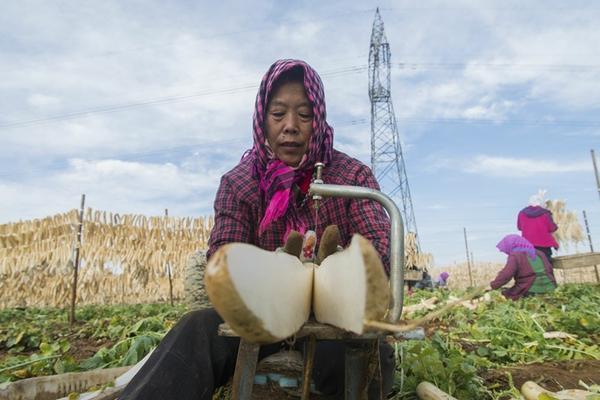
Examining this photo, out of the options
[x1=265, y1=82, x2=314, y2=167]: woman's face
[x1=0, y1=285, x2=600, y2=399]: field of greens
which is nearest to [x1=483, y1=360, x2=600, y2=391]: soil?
[x1=0, y1=285, x2=600, y2=399]: field of greens

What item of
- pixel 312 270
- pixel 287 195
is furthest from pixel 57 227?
pixel 312 270

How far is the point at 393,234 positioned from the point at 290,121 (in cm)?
102

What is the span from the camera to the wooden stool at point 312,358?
110 centimetres

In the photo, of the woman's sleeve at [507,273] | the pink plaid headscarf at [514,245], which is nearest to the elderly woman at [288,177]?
the woman's sleeve at [507,273]

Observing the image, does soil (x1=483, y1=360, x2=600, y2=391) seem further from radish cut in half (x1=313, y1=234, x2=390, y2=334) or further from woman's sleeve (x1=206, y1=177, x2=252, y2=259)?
radish cut in half (x1=313, y1=234, x2=390, y2=334)

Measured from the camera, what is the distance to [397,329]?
90 centimetres

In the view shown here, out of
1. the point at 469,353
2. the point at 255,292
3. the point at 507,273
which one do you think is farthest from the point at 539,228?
the point at 255,292

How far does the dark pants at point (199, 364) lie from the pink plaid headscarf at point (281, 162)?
2.13 feet

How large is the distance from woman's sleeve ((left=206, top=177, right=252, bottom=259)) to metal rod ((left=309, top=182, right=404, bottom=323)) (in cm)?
76

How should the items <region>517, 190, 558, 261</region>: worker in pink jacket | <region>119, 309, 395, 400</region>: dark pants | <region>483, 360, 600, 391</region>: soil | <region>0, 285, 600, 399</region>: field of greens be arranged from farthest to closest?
<region>517, 190, 558, 261</region>: worker in pink jacket < <region>483, 360, 600, 391</region>: soil < <region>0, 285, 600, 399</region>: field of greens < <region>119, 309, 395, 400</region>: dark pants

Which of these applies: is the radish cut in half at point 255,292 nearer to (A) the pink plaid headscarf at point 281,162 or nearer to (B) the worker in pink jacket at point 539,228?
(A) the pink plaid headscarf at point 281,162

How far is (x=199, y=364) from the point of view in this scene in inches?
58.0

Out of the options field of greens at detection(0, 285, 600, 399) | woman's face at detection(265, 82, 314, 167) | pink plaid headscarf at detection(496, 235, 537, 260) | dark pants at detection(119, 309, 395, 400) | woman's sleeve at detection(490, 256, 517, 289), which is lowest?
field of greens at detection(0, 285, 600, 399)

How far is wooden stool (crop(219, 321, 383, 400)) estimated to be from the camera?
1100mm
